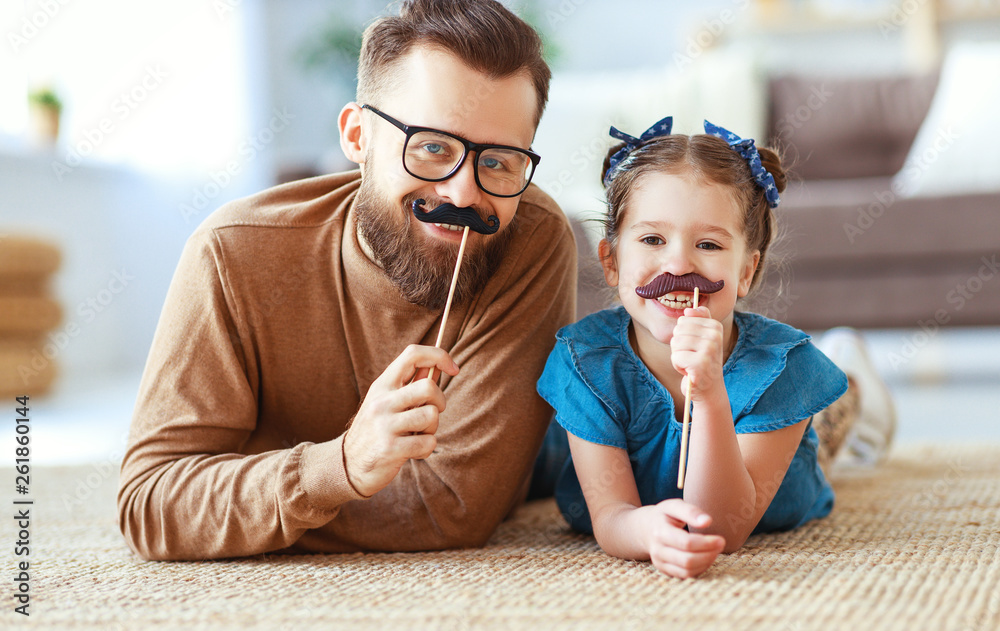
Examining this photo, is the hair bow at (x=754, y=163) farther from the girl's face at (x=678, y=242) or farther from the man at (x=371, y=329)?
the man at (x=371, y=329)

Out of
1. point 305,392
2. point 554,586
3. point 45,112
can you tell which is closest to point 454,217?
point 305,392

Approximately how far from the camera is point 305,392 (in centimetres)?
122

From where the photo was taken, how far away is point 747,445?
106 cm

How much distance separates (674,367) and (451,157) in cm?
37

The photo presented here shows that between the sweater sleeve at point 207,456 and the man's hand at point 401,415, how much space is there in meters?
0.06

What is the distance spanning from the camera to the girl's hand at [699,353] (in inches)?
36.7

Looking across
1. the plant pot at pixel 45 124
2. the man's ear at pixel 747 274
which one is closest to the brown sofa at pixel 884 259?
the man's ear at pixel 747 274

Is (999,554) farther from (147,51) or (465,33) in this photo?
(147,51)

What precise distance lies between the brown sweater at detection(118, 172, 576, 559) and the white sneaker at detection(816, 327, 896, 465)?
2.68ft

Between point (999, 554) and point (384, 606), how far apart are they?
695 mm

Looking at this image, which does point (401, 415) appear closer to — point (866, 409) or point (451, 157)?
point (451, 157)

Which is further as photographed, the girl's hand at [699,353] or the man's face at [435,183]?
the man's face at [435,183]

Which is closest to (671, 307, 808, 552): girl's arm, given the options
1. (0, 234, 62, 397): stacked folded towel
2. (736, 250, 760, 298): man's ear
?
(736, 250, 760, 298): man's ear

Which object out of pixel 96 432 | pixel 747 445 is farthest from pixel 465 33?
pixel 96 432
